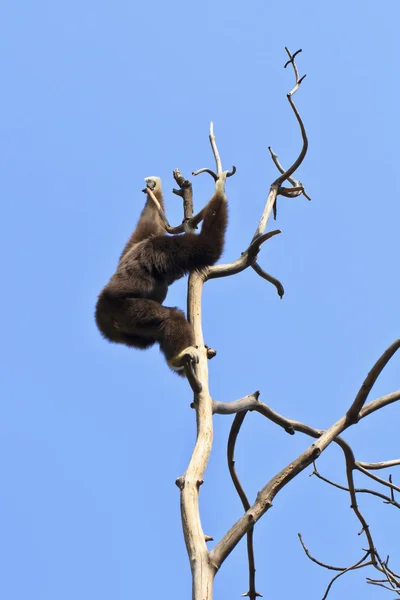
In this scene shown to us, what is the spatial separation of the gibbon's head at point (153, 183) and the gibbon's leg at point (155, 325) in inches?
105

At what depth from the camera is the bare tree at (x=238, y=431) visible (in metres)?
5.06

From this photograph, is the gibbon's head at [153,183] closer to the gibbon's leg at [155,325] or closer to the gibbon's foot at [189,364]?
the gibbon's leg at [155,325]

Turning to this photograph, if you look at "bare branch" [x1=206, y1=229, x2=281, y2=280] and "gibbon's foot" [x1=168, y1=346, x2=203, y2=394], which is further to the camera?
"bare branch" [x1=206, y1=229, x2=281, y2=280]

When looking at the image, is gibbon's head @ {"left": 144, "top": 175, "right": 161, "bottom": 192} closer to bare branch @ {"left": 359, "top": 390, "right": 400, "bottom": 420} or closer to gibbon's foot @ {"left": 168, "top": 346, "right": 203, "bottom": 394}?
gibbon's foot @ {"left": 168, "top": 346, "right": 203, "bottom": 394}

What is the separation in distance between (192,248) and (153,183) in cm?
266

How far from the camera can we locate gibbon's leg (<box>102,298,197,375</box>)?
7.25 meters

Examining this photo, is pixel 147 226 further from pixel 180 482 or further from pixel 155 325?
pixel 180 482

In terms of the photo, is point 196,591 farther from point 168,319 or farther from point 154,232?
point 154,232

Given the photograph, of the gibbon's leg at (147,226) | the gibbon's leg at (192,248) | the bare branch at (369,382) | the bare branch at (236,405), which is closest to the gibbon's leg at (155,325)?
the gibbon's leg at (192,248)

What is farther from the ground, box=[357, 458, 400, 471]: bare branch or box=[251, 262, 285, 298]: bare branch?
box=[251, 262, 285, 298]: bare branch

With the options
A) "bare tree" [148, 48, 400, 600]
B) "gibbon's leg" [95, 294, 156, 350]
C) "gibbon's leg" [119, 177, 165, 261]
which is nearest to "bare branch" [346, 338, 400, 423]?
"bare tree" [148, 48, 400, 600]

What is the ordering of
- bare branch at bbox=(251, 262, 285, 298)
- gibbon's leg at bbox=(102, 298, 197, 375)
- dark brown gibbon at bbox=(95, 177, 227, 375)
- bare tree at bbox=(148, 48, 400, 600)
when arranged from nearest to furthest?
bare tree at bbox=(148, 48, 400, 600) → gibbon's leg at bbox=(102, 298, 197, 375) → dark brown gibbon at bbox=(95, 177, 227, 375) → bare branch at bbox=(251, 262, 285, 298)

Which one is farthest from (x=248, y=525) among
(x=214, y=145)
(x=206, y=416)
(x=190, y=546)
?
(x=214, y=145)

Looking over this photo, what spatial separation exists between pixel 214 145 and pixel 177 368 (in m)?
2.67
